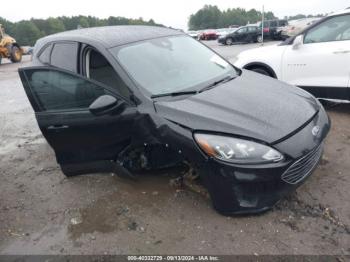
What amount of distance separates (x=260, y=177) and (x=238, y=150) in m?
0.27

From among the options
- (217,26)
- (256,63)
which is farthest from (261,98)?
(217,26)

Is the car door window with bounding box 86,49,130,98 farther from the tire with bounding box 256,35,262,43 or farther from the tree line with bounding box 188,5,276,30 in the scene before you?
the tree line with bounding box 188,5,276,30

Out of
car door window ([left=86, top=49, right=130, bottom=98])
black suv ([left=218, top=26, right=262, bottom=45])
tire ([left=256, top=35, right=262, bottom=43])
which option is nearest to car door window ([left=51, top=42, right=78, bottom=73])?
car door window ([left=86, top=49, right=130, bottom=98])

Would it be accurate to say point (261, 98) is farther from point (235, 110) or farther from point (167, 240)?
point (167, 240)

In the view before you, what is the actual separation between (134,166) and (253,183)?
138cm

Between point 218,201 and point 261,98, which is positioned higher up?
point 261,98

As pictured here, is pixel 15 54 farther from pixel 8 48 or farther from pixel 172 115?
pixel 172 115

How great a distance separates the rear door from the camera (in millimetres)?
5109

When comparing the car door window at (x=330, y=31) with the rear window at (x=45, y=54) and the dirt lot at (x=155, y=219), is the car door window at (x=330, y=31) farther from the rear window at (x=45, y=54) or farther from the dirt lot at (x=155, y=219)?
the rear window at (x=45, y=54)

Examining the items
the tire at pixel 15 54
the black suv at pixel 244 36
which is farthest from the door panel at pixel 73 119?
the black suv at pixel 244 36

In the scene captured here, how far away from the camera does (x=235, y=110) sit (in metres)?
3.08

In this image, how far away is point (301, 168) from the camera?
9.73 feet

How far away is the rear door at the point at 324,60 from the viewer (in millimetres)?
5109

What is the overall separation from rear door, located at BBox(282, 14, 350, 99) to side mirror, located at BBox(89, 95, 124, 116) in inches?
135
